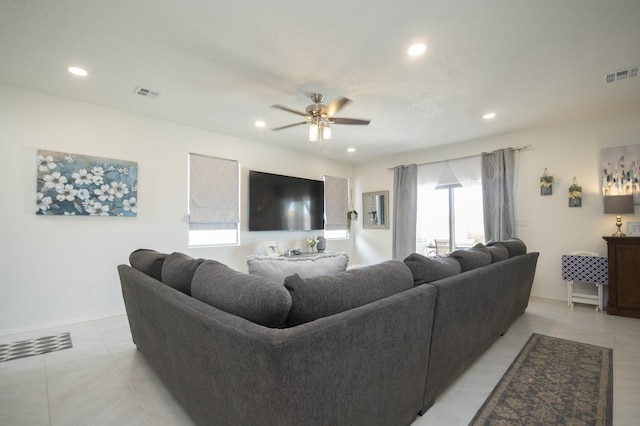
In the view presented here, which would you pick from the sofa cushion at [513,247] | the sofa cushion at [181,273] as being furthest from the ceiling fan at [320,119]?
the sofa cushion at [513,247]

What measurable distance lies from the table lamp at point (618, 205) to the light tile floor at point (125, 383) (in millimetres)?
1399

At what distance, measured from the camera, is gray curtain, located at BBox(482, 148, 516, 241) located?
183 inches

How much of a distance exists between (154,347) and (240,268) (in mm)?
2933

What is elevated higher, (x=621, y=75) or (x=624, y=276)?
(x=621, y=75)

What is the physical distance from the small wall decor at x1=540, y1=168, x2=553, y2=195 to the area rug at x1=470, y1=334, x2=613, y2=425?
2559 mm

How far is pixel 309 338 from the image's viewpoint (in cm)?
98

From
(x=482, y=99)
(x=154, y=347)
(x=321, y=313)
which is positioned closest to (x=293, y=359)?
(x=321, y=313)

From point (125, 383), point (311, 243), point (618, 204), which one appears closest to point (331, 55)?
point (125, 383)

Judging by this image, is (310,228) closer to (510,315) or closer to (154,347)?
(510,315)

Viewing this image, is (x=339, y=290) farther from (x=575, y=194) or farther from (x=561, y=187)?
(x=561, y=187)

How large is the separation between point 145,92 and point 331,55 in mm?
2145

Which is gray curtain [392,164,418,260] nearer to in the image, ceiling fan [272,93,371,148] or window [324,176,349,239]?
window [324,176,349,239]

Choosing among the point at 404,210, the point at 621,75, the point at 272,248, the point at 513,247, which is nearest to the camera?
the point at 621,75

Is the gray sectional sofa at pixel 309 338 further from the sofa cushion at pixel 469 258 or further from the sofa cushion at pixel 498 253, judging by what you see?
the sofa cushion at pixel 498 253
